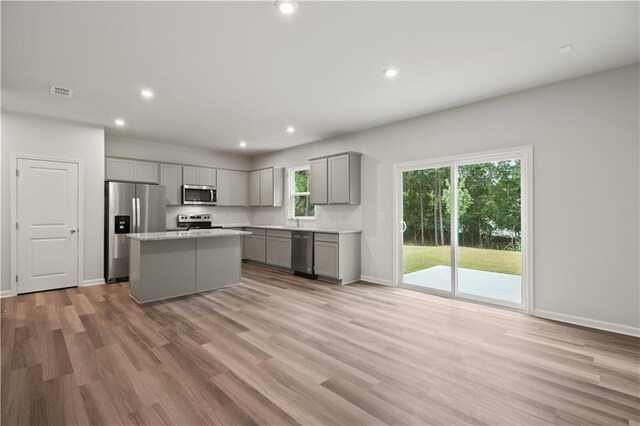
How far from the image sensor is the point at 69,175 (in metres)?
4.99

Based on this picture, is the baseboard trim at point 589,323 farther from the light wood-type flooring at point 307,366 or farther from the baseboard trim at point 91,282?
the baseboard trim at point 91,282

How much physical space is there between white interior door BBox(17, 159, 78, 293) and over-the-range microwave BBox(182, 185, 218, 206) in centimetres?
206

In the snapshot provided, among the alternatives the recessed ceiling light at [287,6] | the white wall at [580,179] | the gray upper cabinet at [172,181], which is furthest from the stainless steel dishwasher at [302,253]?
the recessed ceiling light at [287,6]

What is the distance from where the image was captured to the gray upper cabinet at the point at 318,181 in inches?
234

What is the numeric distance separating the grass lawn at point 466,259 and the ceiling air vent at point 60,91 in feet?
17.0

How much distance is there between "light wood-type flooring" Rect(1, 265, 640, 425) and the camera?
1.93 m

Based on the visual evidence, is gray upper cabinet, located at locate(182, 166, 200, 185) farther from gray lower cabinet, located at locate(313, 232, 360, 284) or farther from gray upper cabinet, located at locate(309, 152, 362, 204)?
gray lower cabinet, located at locate(313, 232, 360, 284)

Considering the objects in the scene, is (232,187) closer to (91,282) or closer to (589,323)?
(91,282)

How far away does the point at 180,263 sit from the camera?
4477 millimetres

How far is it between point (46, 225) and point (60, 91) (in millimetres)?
2273

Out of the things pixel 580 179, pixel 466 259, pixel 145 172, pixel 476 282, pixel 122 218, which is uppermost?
pixel 145 172

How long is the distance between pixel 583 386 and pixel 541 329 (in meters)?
1.15

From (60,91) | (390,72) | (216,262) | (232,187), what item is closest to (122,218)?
(216,262)

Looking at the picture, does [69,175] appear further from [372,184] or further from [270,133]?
[372,184]
